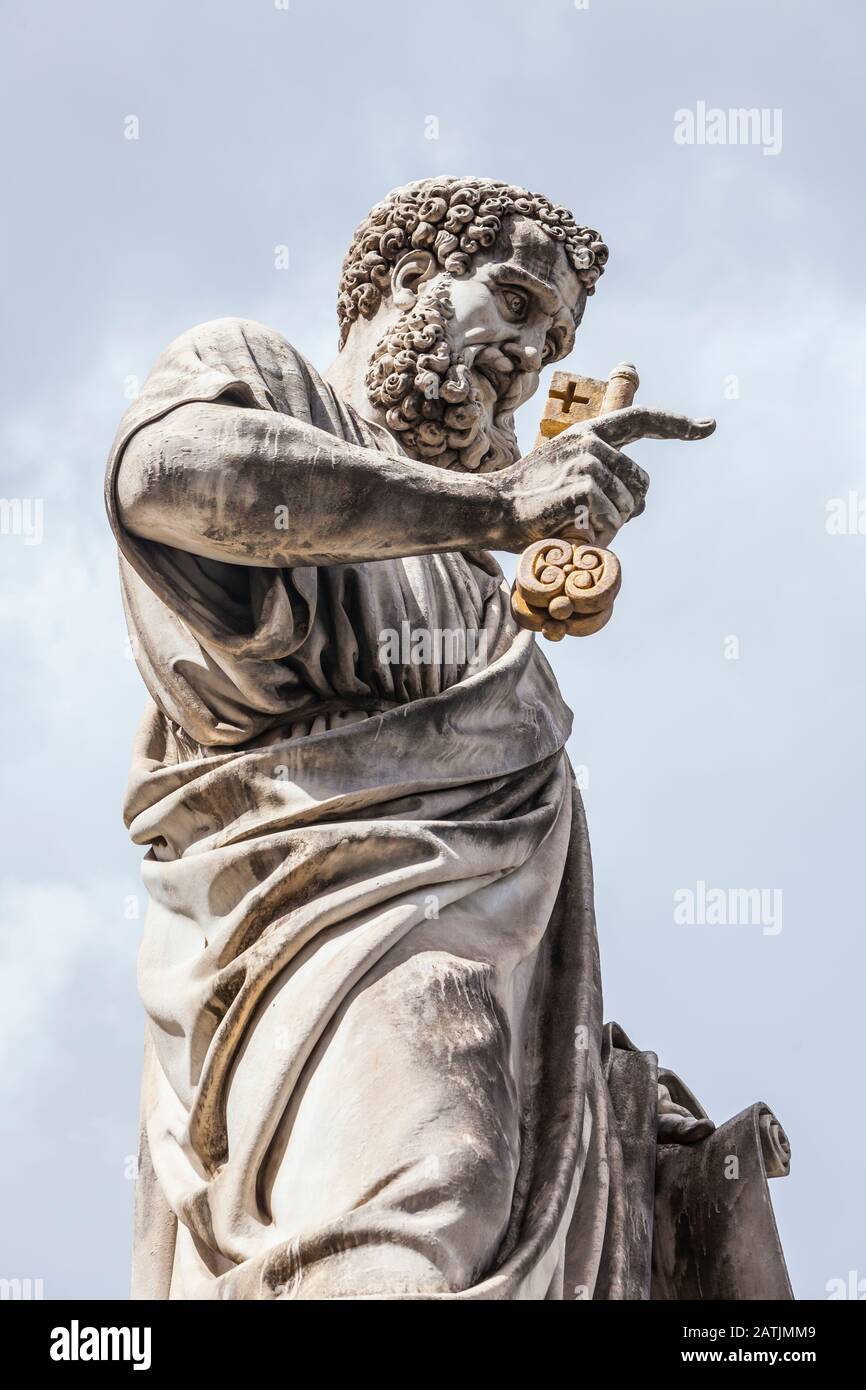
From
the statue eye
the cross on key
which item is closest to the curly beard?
the statue eye

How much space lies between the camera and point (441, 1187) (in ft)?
21.3

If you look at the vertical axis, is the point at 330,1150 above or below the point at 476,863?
below

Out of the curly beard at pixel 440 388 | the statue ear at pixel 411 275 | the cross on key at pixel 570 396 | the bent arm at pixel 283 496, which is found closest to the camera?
the bent arm at pixel 283 496

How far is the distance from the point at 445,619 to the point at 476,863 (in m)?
0.84

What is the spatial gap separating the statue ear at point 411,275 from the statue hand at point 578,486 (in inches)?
52.4

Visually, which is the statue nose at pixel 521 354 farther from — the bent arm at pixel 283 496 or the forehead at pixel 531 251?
the bent arm at pixel 283 496

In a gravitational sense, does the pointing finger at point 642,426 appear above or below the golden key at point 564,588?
above

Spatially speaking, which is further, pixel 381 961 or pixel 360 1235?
pixel 381 961

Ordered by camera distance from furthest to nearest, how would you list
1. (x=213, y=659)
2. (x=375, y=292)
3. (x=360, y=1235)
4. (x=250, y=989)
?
1. (x=375, y=292)
2. (x=213, y=659)
3. (x=250, y=989)
4. (x=360, y=1235)

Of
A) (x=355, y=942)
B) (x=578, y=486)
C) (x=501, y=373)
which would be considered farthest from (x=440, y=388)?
(x=355, y=942)

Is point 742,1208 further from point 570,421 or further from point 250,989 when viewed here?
point 570,421

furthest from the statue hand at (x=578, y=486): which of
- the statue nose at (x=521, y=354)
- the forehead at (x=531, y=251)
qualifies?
the forehead at (x=531, y=251)

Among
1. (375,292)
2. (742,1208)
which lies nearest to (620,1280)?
(742,1208)

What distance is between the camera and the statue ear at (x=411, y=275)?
850cm
